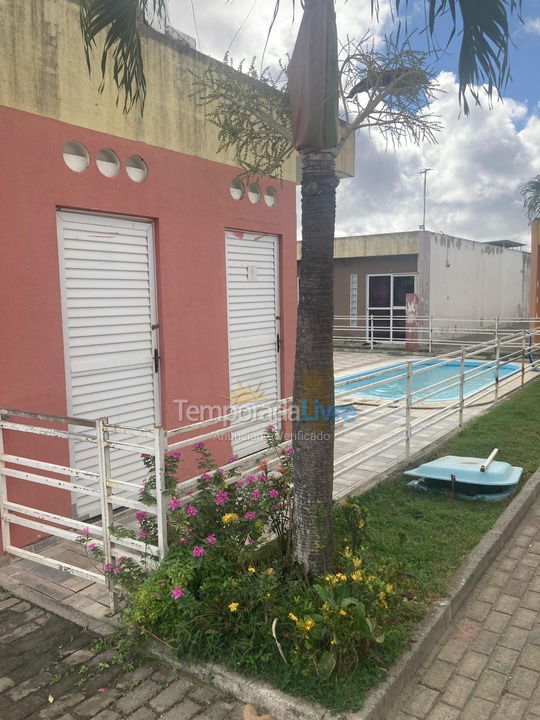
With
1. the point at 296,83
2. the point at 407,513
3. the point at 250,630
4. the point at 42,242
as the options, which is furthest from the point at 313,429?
the point at 42,242

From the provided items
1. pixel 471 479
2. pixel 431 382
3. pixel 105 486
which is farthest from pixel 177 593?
pixel 431 382

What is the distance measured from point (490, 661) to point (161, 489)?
2050 mm

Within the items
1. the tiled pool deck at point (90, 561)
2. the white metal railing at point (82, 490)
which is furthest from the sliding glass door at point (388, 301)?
the white metal railing at point (82, 490)

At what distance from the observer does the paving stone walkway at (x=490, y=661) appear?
9.19ft

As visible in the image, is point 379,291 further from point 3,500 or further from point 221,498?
point 221,498

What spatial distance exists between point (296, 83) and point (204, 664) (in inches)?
122

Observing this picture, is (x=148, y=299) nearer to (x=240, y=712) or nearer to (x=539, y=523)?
(x=240, y=712)

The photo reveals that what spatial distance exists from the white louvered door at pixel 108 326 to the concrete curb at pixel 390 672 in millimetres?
1365

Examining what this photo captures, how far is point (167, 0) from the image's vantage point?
10.9 feet

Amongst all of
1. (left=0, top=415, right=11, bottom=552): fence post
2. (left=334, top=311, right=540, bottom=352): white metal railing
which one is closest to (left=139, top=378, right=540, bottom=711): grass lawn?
(left=0, top=415, right=11, bottom=552): fence post

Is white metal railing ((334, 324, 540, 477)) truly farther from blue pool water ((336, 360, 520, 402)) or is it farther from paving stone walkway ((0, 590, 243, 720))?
paving stone walkway ((0, 590, 243, 720))

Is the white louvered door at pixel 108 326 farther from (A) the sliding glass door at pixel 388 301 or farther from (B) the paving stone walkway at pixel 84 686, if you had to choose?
(A) the sliding glass door at pixel 388 301

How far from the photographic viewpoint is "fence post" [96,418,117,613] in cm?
340

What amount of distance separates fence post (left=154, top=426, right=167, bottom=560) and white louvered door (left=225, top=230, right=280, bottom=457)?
108 inches
